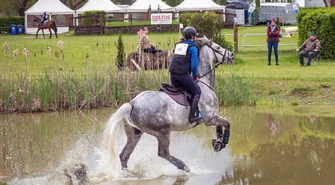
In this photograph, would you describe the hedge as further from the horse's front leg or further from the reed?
the horse's front leg

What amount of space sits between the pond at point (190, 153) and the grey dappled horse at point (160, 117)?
0.44 meters

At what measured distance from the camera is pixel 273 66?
23781 mm

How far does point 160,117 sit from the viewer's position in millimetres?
10195

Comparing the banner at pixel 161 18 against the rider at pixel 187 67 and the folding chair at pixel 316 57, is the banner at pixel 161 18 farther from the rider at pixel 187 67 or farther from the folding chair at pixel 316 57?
the rider at pixel 187 67

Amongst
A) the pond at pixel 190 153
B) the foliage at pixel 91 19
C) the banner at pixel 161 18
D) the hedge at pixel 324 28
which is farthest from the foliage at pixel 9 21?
the pond at pixel 190 153

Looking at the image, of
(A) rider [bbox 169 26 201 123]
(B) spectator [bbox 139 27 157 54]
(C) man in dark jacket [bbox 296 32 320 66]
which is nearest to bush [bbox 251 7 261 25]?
(C) man in dark jacket [bbox 296 32 320 66]

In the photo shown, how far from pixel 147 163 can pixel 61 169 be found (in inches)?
54.1

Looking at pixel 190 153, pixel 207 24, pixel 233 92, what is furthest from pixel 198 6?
pixel 190 153

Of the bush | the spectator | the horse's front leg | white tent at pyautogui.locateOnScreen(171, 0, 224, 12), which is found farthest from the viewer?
the bush

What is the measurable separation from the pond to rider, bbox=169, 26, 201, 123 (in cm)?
107

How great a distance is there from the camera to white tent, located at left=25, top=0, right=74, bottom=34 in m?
50.2

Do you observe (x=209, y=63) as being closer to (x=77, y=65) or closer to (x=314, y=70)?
(x=314, y=70)

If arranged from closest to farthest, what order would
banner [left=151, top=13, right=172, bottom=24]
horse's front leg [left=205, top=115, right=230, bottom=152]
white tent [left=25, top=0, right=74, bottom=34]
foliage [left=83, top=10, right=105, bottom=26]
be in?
1. horse's front leg [left=205, top=115, right=230, bottom=152]
2. banner [left=151, top=13, right=172, bottom=24]
3. foliage [left=83, top=10, right=105, bottom=26]
4. white tent [left=25, top=0, right=74, bottom=34]

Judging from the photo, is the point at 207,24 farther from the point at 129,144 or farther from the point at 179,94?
the point at 129,144
